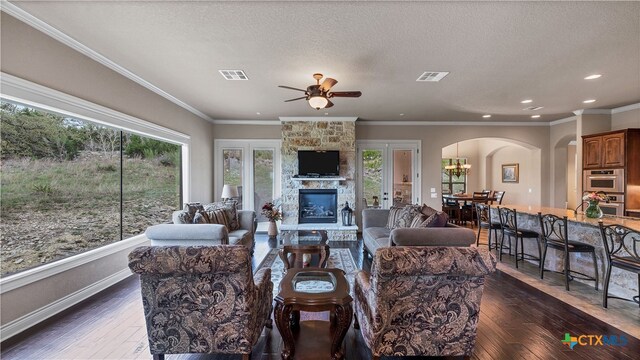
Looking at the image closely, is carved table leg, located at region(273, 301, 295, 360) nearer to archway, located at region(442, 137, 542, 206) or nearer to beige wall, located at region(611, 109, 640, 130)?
archway, located at region(442, 137, 542, 206)

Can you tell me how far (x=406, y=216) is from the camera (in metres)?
4.34

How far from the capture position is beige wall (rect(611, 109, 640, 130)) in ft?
18.1

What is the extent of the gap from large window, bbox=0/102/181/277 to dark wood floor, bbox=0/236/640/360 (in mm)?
720

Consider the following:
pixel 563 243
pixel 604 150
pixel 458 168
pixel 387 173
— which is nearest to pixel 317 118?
pixel 387 173

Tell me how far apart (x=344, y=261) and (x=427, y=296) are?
3.02 metres

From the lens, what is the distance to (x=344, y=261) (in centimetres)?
478

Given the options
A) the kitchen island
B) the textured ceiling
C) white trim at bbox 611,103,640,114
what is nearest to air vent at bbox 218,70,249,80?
the textured ceiling

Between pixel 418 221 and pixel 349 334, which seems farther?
pixel 418 221

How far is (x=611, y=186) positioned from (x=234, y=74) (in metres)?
7.37

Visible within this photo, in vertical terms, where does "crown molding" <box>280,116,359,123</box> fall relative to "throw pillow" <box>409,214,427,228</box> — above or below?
above

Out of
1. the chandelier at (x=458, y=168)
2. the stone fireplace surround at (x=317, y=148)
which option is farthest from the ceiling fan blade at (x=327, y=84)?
the chandelier at (x=458, y=168)

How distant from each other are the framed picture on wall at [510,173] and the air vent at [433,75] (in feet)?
24.2

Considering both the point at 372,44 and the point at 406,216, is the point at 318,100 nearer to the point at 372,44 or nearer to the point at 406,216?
the point at 372,44

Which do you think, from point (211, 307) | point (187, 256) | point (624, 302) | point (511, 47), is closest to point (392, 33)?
point (511, 47)
